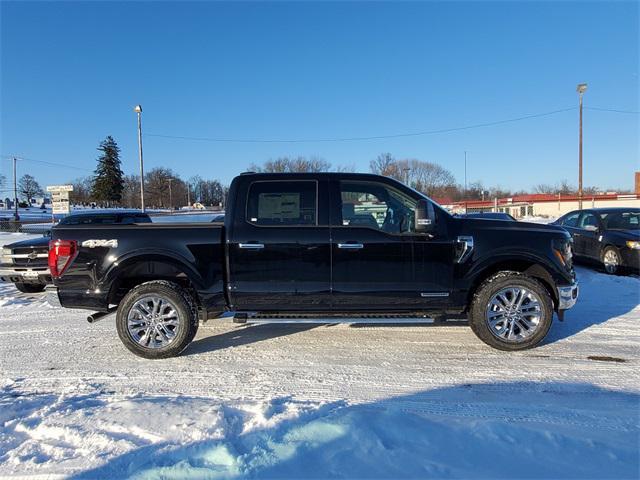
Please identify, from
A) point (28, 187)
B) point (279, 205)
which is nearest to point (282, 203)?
point (279, 205)

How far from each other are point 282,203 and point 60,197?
17242 millimetres

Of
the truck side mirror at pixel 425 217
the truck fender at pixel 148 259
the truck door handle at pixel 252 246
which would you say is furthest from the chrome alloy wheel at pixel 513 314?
the truck fender at pixel 148 259

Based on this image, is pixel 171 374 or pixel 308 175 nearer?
pixel 171 374

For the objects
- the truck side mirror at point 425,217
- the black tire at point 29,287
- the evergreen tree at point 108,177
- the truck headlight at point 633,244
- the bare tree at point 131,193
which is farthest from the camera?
the bare tree at point 131,193

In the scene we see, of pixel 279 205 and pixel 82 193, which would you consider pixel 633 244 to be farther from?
pixel 82 193

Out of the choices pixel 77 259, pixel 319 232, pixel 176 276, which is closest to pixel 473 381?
pixel 319 232

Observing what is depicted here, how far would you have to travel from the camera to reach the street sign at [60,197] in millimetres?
18031

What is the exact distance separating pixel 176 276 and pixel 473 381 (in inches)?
130

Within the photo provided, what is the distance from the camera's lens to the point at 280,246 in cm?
460

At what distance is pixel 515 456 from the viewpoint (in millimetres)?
2729

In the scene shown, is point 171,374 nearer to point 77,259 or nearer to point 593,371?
point 77,259

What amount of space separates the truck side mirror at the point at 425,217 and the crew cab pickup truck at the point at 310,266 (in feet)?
0.36

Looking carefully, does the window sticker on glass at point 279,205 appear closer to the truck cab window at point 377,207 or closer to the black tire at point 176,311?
the truck cab window at point 377,207

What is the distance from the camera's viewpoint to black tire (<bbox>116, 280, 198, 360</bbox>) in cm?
460
